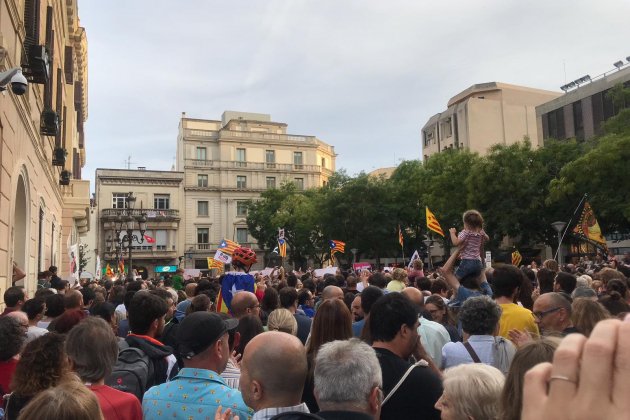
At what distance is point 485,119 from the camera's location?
60719 millimetres

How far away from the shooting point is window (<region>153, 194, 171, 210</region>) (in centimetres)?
6719

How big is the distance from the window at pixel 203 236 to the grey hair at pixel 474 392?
6735 centimetres

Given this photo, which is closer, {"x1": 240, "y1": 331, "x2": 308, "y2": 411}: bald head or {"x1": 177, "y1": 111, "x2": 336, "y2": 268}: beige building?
{"x1": 240, "y1": 331, "x2": 308, "y2": 411}: bald head

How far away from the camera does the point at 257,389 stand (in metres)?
2.93

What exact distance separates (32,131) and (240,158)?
56.9 meters

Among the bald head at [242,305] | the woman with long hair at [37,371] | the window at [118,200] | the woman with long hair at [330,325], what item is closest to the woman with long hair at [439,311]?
the bald head at [242,305]

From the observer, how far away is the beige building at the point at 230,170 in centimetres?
6919

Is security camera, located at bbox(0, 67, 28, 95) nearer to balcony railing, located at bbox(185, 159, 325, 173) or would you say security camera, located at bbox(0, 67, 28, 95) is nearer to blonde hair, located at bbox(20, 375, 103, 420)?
blonde hair, located at bbox(20, 375, 103, 420)

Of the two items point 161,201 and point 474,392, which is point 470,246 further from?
point 161,201

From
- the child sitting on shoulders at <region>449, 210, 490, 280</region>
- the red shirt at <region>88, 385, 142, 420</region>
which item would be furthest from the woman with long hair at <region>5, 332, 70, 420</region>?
the child sitting on shoulders at <region>449, 210, 490, 280</region>

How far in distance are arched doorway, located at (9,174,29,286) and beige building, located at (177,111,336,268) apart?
5209 centimetres

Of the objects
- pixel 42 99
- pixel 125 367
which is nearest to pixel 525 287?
pixel 125 367

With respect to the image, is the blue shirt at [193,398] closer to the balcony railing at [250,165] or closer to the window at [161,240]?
the window at [161,240]

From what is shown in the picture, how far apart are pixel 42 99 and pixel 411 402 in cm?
1741
